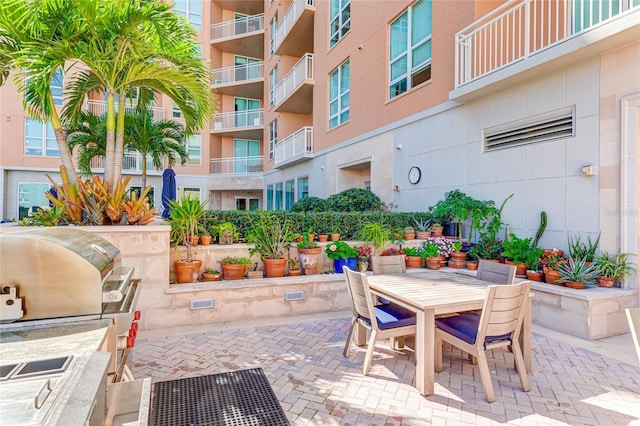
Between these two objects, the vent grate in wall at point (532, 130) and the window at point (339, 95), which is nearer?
the vent grate in wall at point (532, 130)

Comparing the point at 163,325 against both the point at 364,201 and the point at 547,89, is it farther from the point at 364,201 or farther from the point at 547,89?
the point at 547,89

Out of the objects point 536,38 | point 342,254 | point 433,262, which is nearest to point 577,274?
point 433,262

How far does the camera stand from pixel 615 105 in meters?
4.70

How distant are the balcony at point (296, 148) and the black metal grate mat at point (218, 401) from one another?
1121 cm

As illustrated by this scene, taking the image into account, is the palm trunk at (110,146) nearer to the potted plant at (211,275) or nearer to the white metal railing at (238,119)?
the potted plant at (211,275)

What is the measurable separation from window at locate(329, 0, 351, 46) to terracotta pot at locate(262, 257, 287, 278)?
931 cm

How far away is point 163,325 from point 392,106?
7.62 meters

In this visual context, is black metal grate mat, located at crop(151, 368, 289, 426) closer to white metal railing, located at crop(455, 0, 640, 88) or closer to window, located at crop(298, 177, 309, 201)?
white metal railing, located at crop(455, 0, 640, 88)

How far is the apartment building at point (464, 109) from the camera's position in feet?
15.6

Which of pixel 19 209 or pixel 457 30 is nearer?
pixel 457 30

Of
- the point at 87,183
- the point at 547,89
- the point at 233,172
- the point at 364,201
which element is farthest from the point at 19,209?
the point at 547,89

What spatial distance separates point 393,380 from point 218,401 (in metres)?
1.61

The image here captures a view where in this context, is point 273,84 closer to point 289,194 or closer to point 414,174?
point 289,194

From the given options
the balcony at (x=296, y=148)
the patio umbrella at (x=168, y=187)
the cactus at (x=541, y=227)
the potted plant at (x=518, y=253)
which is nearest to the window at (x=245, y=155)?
the balcony at (x=296, y=148)
